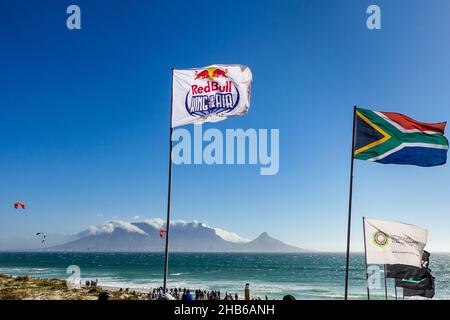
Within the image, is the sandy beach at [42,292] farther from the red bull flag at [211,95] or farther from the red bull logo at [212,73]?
the red bull logo at [212,73]

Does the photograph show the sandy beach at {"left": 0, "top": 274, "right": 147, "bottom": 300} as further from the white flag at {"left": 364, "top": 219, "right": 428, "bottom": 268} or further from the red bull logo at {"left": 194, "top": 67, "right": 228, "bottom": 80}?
the red bull logo at {"left": 194, "top": 67, "right": 228, "bottom": 80}

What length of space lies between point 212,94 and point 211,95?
6 cm

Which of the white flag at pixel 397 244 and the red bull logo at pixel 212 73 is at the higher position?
the red bull logo at pixel 212 73

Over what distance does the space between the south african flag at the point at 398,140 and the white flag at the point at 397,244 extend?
16.7 ft

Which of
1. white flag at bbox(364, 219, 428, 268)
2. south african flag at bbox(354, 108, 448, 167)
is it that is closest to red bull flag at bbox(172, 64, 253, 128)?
south african flag at bbox(354, 108, 448, 167)

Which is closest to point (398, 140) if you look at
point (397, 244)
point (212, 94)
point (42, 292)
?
point (397, 244)

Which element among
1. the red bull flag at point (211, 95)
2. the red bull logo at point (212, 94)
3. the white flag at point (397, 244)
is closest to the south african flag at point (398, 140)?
the white flag at point (397, 244)

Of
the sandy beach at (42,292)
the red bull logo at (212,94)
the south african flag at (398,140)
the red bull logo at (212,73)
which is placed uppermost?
the red bull logo at (212,73)

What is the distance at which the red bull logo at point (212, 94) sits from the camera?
1554cm

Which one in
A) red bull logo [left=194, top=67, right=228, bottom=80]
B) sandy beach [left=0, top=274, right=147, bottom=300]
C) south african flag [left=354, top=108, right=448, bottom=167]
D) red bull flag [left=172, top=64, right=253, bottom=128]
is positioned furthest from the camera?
sandy beach [left=0, top=274, right=147, bottom=300]

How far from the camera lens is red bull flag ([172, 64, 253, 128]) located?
15.5 metres
